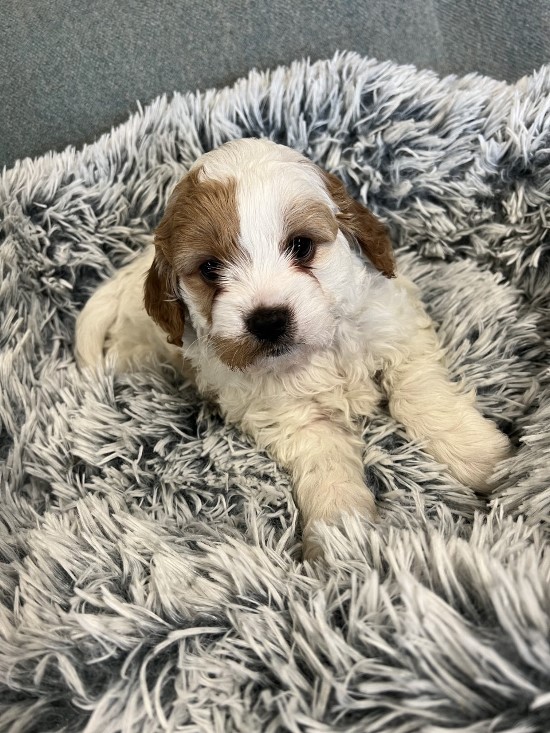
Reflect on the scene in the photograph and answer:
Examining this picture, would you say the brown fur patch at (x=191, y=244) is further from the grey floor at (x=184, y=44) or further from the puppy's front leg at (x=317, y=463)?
the grey floor at (x=184, y=44)

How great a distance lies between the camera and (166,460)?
170 cm

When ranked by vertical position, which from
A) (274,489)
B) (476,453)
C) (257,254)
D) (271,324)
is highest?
(257,254)

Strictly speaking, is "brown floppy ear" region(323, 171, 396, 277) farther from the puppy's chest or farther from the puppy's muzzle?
the puppy's muzzle

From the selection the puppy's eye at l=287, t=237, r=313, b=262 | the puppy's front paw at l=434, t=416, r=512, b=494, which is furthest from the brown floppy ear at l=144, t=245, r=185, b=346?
the puppy's front paw at l=434, t=416, r=512, b=494

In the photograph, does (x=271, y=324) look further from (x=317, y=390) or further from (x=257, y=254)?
(x=317, y=390)

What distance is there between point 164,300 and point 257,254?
0.33 metres

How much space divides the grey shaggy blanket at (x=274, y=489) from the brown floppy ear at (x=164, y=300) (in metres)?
0.29

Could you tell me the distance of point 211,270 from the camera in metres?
1.52

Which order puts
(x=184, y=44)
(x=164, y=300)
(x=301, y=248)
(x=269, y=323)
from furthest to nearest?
(x=184, y=44) < (x=164, y=300) < (x=301, y=248) < (x=269, y=323)

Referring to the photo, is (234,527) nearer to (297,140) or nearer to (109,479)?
(109,479)

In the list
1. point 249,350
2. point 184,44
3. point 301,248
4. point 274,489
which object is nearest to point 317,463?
point 274,489

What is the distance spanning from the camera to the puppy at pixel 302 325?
1438 millimetres

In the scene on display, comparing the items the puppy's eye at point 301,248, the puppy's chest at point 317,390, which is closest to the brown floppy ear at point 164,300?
the puppy's chest at point 317,390

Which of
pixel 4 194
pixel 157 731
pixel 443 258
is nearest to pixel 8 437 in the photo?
pixel 4 194
